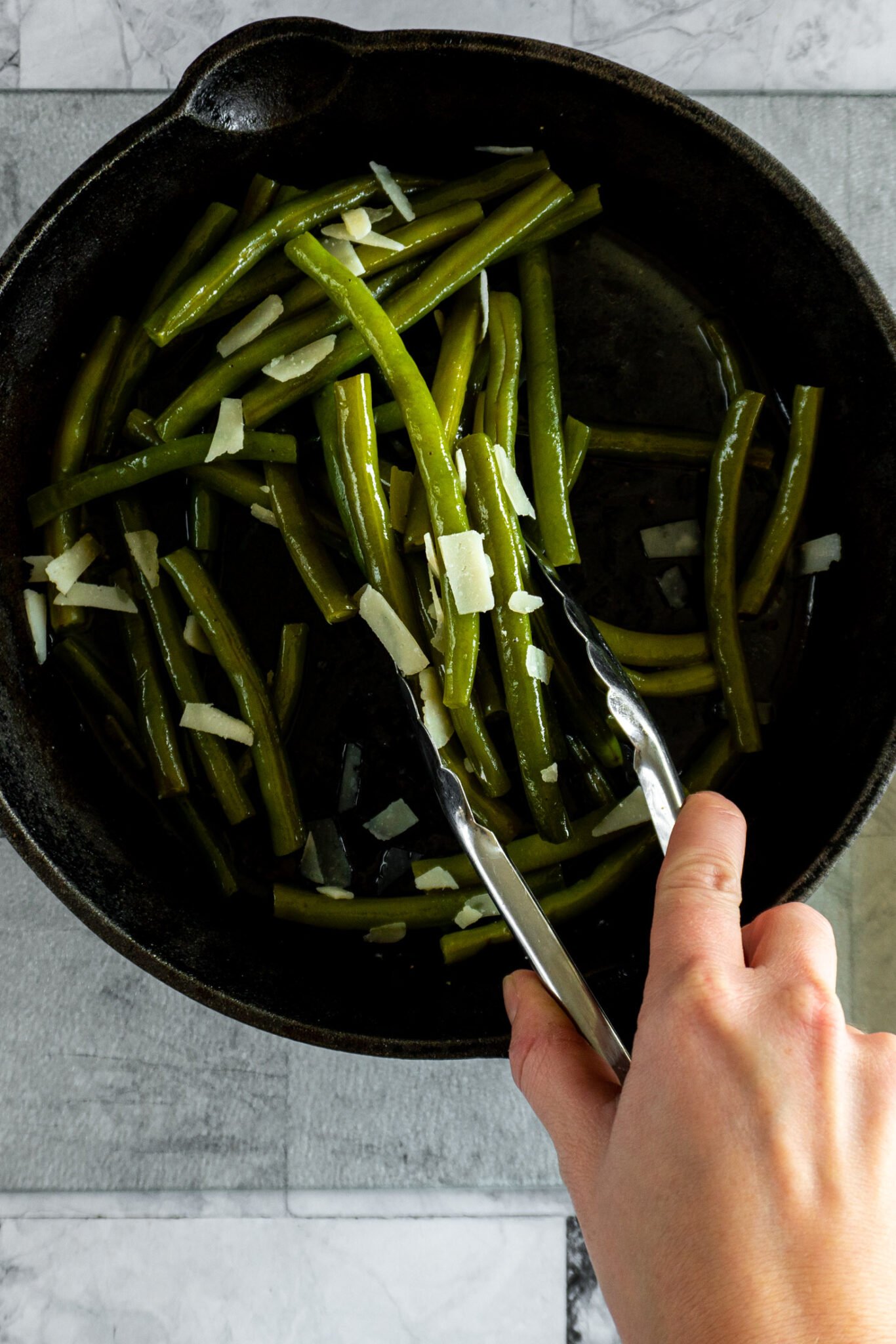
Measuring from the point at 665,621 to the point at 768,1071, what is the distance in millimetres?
894

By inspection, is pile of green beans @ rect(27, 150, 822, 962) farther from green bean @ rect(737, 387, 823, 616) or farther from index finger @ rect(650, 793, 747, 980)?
index finger @ rect(650, 793, 747, 980)

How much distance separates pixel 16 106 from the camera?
1803 mm

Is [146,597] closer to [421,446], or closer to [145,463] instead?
[145,463]

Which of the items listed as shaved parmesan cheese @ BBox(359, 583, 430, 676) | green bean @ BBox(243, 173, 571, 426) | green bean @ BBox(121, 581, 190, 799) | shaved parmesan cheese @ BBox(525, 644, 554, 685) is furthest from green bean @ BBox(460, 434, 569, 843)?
green bean @ BBox(121, 581, 190, 799)

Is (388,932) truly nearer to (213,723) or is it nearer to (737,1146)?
(213,723)

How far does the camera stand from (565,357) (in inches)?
66.9

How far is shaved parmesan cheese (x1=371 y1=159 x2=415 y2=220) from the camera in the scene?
1608 mm

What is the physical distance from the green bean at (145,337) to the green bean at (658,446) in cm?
67

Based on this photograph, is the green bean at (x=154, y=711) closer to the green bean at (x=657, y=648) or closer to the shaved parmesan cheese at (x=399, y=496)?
the shaved parmesan cheese at (x=399, y=496)

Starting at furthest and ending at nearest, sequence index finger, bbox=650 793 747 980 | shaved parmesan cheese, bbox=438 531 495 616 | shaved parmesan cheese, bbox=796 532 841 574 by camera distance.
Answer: shaved parmesan cheese, bbox=796 532 841 574 → shaved parmesan cheese, bbox=438 531 495 616 → index finger, bbox=650 793 747 980

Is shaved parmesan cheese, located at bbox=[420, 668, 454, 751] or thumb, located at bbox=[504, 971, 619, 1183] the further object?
shaved parmesan cheese, located at bbox=[420, 668, 454, 751]

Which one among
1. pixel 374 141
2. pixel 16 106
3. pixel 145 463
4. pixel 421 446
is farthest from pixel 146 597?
pixel 16 106

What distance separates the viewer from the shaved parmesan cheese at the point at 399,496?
1544 mm

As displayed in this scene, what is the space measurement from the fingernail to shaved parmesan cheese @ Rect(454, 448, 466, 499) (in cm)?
69
